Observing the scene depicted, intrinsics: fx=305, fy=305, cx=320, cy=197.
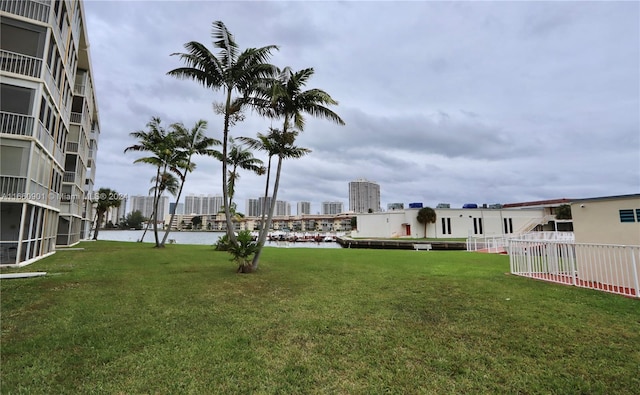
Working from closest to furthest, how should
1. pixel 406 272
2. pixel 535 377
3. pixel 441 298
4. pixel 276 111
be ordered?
pixel 535 377 < pixel 441 298 < pixel 406 272 < pixel 276 111

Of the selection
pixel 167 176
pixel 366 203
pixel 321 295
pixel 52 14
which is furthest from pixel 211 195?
pixel 321 295

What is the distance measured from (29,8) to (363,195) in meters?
111

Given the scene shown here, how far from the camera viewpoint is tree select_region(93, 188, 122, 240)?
1457 inches

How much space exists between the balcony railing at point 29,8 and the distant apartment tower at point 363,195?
107900 millimetres

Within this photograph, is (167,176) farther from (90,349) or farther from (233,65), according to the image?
(90,349)

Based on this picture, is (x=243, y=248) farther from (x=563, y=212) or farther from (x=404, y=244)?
(x=563, y=212)

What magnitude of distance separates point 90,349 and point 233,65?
930cm

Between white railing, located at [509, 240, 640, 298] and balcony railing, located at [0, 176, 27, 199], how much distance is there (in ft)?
55.4

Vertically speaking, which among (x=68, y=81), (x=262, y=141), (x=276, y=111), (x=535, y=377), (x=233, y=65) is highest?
(x=68, y=81)

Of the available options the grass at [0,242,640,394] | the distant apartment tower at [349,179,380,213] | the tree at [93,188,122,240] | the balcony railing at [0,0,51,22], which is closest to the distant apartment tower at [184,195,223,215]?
the distant apartment tower at [349,179,380,213]

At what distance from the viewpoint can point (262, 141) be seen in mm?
11297

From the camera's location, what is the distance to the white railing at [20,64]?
10.9 metres

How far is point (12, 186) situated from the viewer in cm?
1056

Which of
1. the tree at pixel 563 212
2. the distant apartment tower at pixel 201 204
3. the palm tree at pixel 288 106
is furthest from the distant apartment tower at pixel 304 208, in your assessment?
the palm tree at pixel 288 106
